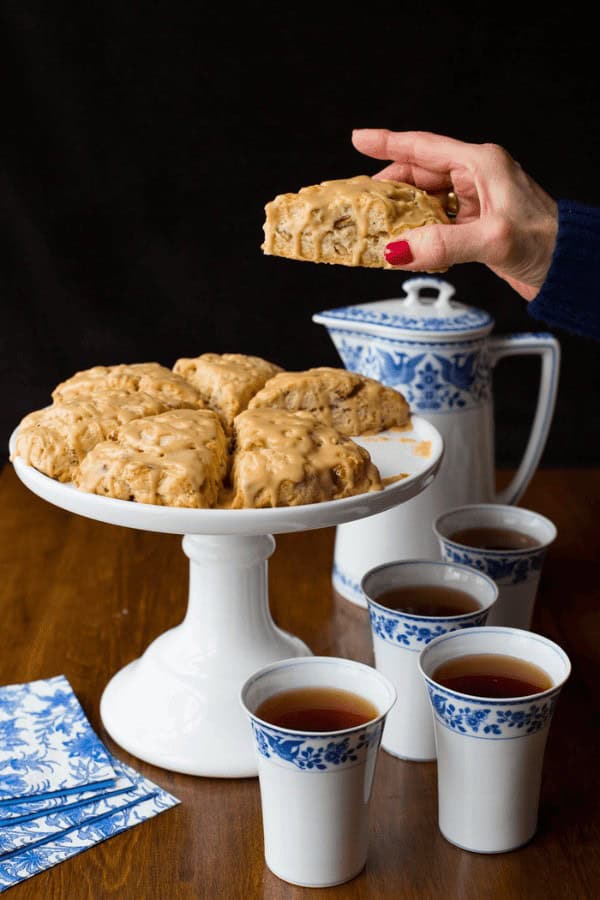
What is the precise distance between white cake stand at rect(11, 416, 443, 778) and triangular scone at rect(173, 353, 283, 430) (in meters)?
0.14

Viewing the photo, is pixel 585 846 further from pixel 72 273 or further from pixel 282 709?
pixel 72 273

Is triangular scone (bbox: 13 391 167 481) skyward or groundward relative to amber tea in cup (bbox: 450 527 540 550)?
skyward

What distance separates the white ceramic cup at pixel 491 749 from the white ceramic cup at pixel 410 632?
0.19ft

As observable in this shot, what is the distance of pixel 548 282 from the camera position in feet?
4.28

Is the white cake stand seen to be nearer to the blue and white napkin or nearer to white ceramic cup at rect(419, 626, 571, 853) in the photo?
the blue and white napkin

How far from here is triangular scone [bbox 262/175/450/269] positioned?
1251 millimetres

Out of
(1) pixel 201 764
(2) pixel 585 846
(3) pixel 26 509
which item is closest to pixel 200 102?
(3) pixel 26 509

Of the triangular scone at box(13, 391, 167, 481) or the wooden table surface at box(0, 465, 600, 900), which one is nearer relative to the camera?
the wooden table surface at box(0, 465, 600, 900)

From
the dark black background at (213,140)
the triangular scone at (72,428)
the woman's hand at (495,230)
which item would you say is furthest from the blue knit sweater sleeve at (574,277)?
the dark black background at (213,140)

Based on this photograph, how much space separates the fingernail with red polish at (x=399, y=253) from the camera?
119 cm

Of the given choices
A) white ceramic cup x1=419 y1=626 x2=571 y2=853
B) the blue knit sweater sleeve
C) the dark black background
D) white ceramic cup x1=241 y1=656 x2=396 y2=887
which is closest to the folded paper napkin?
white ceramic cup x1=241 y1=656 x2=396 y2=887

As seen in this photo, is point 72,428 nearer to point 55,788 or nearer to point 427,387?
point 55,788

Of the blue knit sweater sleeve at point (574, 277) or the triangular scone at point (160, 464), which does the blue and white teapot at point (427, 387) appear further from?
the triangular scone at point (160, 464)

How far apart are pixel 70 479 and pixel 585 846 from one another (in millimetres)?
600
